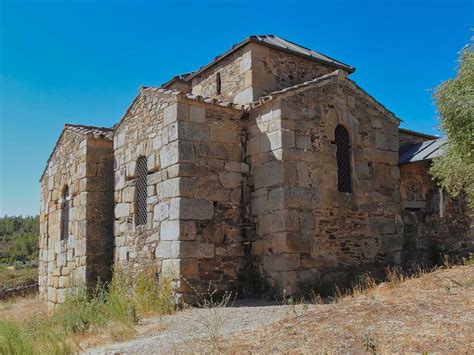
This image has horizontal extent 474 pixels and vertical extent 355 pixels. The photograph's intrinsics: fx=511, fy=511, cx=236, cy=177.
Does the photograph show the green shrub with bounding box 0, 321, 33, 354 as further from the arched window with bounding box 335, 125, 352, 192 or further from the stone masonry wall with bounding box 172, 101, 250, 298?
the arched window with bounding box 335, 125, 352, 192

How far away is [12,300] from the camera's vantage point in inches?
659

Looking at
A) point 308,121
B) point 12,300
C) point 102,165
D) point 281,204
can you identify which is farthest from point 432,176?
point 12,300

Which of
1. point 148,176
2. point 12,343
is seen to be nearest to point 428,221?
point 148,176

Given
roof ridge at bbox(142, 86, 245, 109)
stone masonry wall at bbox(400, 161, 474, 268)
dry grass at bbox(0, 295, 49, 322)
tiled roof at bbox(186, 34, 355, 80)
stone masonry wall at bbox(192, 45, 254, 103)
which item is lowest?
dry grass at bbox(0, 295, 49, 322)

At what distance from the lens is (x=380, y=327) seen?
6.23 metres

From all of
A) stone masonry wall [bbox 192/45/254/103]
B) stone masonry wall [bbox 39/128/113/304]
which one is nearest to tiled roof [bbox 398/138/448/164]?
stone masonry wall [bbox 192/45/254/103]

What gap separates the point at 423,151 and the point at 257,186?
4.59m

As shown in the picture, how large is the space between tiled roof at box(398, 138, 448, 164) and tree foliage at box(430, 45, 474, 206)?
2.11 feet

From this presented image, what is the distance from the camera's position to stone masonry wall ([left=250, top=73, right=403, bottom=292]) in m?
9.98

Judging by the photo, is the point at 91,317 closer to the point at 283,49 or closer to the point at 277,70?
the point at 277,70

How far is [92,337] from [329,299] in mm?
4279

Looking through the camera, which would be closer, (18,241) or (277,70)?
(277,70)

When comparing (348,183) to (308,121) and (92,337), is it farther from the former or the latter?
(92,337)

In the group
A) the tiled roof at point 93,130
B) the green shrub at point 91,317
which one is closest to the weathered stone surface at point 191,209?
the green shrub at point 91,317
